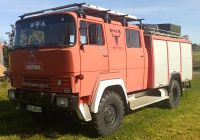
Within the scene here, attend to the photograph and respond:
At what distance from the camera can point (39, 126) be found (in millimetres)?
9570

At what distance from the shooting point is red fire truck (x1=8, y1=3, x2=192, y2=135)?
7.91 meters

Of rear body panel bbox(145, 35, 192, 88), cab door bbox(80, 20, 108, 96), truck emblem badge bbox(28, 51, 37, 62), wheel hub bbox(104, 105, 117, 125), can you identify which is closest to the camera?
cab door bbox(80, 20, 108, 96)

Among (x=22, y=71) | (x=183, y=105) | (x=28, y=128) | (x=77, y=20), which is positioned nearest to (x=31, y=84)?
(x=22, y=71)

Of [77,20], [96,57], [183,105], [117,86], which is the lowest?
[183,105]

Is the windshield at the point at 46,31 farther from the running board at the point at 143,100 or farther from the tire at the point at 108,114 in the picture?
the running board at the point at 143,100

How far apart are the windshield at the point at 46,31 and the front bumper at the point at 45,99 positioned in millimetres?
1160

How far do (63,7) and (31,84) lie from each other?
203 cm

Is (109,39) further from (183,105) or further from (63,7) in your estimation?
(183,105)

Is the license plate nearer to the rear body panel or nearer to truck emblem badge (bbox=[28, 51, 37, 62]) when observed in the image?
truck emblem badge (bbox=[28, 51, 37, 62])

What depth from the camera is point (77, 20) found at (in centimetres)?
802

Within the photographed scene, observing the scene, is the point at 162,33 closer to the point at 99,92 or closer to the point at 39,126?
the point at 99,92

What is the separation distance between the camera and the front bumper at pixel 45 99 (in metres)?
7.80

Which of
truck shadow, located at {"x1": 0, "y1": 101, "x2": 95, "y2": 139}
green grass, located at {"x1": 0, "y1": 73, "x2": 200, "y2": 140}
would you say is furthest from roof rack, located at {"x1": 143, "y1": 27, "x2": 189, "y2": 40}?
truck shadow, located at {"x1": 0, "y1": 101, "x2": 95, "y2": 139}

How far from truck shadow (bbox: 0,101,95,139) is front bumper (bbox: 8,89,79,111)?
2.46 feet
